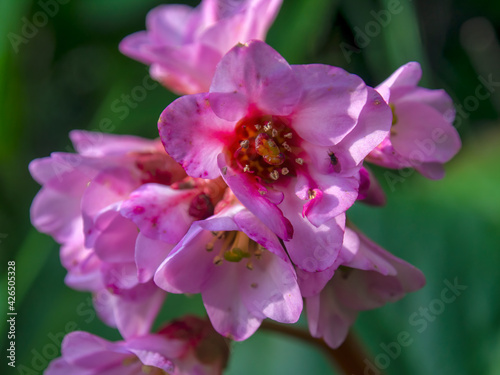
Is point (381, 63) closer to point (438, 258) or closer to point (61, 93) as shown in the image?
point (438, 258)

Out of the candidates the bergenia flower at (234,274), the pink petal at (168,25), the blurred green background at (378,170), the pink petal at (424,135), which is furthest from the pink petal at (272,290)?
the blurred green background at (378,170)

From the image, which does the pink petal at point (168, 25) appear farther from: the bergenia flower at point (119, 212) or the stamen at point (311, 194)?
the stamen at point (311, 194)

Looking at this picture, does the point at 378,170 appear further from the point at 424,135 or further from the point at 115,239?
the point at 115,239

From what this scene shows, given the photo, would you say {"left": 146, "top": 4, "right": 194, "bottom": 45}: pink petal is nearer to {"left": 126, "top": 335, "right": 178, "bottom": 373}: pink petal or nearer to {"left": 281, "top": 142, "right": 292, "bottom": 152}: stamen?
{"left": 281, "top": 142, "right": 292, "bottom": 152}: stamen

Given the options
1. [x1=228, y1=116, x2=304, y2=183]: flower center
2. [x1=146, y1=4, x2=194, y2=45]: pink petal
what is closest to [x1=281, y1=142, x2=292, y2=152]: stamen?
[x1=228, y1=116, x2=304, y2=183]: flower center

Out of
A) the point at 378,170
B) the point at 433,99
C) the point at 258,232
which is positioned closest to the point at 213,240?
the point at 258,232

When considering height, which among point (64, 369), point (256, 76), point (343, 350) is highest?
point (256, 76)
